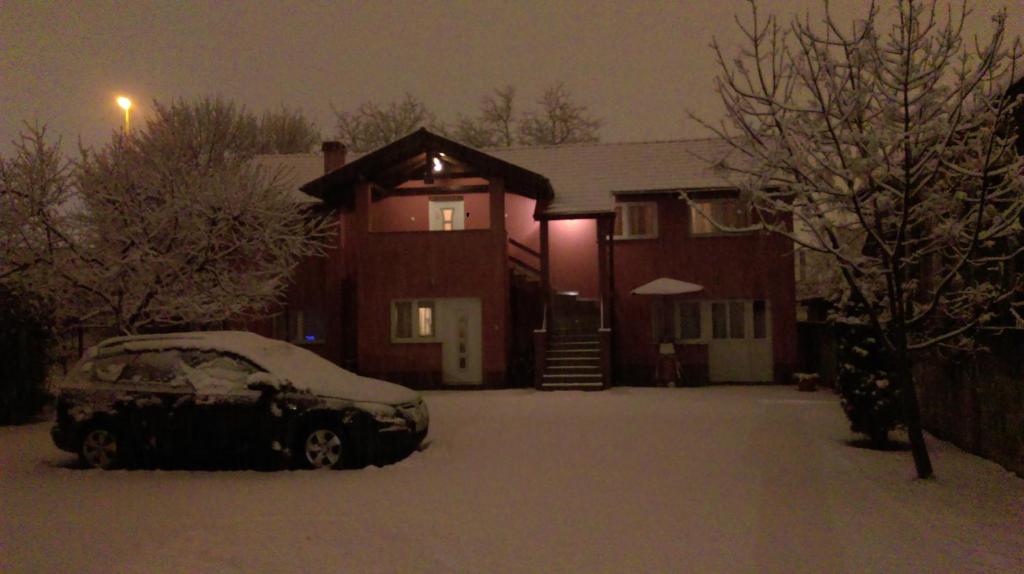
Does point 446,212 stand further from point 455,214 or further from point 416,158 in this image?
point 416,158

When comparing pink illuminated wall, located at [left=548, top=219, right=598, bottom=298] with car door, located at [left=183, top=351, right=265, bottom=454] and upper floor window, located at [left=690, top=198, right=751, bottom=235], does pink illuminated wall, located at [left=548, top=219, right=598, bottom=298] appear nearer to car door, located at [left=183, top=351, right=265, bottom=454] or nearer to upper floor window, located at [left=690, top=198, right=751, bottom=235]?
upper floor window, located at [left=690, top=198, right=751, bottom=235]

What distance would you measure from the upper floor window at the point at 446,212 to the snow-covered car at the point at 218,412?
12701 mm

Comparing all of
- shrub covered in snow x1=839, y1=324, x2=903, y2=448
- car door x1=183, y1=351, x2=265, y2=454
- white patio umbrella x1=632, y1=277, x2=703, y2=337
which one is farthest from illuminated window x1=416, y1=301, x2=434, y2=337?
shrub covered in snow x1=839, y1=324, x2=903, y2=448

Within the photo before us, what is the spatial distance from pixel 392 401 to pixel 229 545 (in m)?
3.75

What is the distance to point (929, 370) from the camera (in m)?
12.7

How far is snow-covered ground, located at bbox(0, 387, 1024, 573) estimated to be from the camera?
623 cm

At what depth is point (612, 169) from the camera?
23203 mm

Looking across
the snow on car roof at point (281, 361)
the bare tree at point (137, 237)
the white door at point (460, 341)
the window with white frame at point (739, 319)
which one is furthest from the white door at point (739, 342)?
the snow on car roof at point (281, 361)

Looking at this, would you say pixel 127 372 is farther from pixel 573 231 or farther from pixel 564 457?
pixel 573 231

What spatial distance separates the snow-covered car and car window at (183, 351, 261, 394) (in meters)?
0.01

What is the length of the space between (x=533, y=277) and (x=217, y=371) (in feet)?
40.5

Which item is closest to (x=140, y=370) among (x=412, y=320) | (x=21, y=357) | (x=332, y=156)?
(x=21, y=357)

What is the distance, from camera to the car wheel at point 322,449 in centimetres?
966

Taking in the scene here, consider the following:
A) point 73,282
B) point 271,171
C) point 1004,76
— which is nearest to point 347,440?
point 73,282
